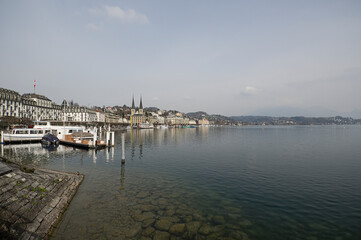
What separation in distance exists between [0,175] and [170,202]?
44.7 ft

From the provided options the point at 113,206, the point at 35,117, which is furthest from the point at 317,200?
the point at 35,117

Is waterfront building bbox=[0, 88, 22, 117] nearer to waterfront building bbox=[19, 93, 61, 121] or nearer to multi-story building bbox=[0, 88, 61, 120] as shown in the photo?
multi-story building bbox=[0, 88, 61, 120]

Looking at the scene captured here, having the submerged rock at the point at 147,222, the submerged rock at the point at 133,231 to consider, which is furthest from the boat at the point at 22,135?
the submerged rock at the point at 133,231

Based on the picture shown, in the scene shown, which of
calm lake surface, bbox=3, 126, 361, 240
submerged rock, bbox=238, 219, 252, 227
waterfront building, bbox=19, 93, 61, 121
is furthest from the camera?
waterfront building, bbox=19, 93, 61, 121

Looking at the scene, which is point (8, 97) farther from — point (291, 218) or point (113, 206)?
point (291, 218)

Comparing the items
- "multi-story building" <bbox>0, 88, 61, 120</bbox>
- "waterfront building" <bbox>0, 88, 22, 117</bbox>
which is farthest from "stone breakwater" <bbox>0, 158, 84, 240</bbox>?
"multi-story building" <bbox>0, 88, 61, 120</bbox>

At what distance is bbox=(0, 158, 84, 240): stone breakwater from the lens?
10931 millimetres

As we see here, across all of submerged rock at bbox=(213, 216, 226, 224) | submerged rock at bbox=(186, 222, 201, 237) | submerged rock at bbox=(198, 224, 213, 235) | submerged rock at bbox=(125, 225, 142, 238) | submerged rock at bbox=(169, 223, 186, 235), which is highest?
submerged rock at bbox=(125, 225, 142, 238)

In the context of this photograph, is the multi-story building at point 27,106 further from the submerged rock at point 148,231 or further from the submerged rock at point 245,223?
the submerged rock at point 245,223

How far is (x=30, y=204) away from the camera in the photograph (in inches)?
527

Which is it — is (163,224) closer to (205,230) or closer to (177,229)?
(177,229)

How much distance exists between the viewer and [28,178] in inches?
664

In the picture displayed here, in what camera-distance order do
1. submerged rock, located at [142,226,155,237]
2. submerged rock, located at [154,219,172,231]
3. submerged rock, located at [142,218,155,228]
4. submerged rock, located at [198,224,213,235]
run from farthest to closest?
submerged rock, located at [142,218,155,228]
submerged rock, located at [154,219,172,231]
submerged rock, located at [198,224,213,235]
submerged rock, located at [142,226,155,237]

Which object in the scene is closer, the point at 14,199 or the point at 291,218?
the point at 14,199
